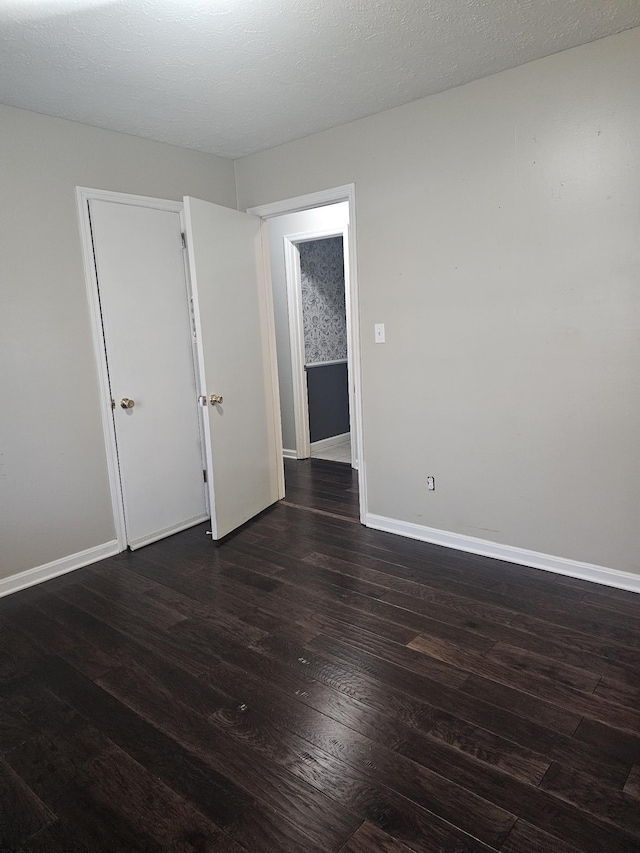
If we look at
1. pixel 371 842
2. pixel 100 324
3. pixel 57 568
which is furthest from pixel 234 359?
pixel 371 842

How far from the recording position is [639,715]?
1824mm

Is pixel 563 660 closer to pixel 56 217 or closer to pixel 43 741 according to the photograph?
pixel 43 741

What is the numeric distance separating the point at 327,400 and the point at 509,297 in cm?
329

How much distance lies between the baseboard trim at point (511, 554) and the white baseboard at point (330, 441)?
91.4 inches

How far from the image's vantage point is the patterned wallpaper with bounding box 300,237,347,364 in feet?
18.2

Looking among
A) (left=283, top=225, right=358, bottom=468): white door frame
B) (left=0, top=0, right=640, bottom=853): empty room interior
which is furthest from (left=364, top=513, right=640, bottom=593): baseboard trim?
(left=283, top=225, right=358, bottom=468): white door frame

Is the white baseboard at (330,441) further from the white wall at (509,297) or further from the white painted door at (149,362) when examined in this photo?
the white wall at (509,297)

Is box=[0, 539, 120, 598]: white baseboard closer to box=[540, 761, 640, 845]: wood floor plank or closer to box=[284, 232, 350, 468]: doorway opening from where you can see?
box=[284, 232, 350, 468]: doorway opening

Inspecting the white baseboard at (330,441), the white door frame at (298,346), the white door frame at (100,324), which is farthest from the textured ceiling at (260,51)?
the white baseboard at (330,441)

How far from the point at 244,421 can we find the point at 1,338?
1.52 metres

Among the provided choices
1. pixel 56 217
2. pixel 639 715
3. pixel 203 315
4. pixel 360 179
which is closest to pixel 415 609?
pixel 639 715

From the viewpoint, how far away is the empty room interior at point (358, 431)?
166 centimetres

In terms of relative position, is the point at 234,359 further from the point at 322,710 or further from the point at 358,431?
the point at 322,710

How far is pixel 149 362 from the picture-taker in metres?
3.45
